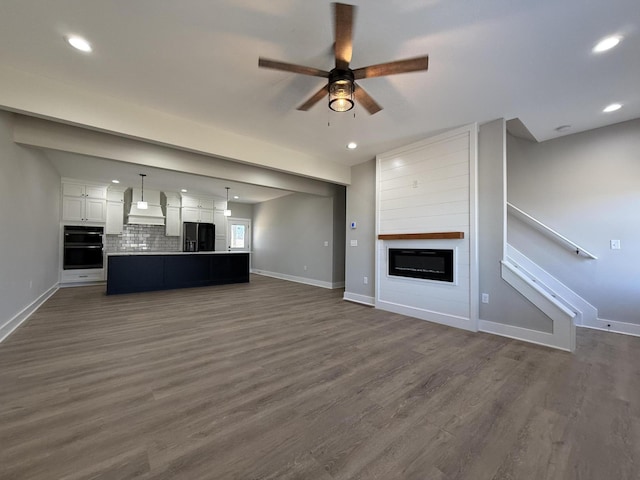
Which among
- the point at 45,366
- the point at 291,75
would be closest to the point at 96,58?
the point at 291,75

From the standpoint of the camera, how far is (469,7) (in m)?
1.83

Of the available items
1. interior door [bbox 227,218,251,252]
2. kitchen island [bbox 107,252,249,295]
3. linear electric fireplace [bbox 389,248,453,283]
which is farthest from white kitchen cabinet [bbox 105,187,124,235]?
linear electric fireplace [bbox 389,248,453,283]

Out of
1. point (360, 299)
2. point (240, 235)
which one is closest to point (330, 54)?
point (360, 299)

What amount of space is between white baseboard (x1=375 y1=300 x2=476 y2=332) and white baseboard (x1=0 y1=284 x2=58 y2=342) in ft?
16.4

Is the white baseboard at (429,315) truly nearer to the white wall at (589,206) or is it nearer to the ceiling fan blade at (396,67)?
the white wall at (589,206)

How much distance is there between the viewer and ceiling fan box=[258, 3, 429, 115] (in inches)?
69.7

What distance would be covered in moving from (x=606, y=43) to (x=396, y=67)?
67.5 inches

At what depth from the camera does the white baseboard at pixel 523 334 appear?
306cm

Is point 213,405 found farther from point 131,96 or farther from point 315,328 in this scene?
point 131,96

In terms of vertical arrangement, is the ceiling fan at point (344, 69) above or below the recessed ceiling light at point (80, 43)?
below

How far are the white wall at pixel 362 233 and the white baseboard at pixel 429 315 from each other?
0.49 m

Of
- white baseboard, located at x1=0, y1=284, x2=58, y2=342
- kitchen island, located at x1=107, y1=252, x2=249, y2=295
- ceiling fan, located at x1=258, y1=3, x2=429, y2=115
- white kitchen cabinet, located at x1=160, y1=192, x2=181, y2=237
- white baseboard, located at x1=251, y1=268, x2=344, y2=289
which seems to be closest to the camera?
ceiling fan, located at x1=258, y1=3, x2=429, y2=115

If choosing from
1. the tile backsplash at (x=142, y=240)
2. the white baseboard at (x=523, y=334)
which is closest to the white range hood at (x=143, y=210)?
the tile backsplash at (x=142, y=240)

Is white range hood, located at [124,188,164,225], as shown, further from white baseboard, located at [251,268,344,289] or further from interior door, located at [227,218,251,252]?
white baseboard, located at [251,268,344,289]
